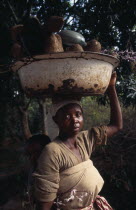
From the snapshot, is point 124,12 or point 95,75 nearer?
point 95,75

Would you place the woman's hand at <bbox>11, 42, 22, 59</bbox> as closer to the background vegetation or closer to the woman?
the woman

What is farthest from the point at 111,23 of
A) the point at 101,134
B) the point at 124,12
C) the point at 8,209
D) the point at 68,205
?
the point at 8,209

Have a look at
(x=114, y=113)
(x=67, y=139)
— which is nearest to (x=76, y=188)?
(x=67, y=139)

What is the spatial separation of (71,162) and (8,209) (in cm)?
A: 368

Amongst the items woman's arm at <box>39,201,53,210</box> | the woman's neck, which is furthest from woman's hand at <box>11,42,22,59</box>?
woman's arm at <box>39,201,53,210</box>

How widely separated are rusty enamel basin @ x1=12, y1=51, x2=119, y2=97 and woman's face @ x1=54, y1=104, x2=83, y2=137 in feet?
0.56

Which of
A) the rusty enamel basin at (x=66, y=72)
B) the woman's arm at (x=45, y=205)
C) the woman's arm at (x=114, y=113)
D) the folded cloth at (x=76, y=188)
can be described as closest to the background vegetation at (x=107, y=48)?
the woman's arm at (x=114, y=113)

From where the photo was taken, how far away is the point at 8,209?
4.68 meters

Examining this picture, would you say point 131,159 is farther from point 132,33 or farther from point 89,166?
point 89,166

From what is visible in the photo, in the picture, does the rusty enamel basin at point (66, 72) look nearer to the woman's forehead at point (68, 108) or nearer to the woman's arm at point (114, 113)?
the woman's forehead at point (68, 108)

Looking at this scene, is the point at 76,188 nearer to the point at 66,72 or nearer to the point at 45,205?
the point at 45,205

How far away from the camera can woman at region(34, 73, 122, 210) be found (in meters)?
1.54

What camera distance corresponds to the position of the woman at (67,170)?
1.54 meters

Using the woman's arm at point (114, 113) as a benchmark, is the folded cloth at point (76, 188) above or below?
below
